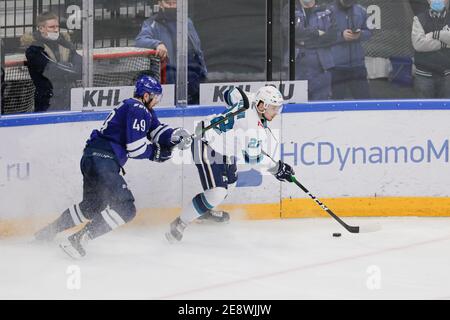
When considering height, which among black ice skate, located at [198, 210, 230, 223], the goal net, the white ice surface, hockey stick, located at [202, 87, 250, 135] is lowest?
the white ice surface

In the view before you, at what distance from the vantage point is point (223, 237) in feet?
19.7

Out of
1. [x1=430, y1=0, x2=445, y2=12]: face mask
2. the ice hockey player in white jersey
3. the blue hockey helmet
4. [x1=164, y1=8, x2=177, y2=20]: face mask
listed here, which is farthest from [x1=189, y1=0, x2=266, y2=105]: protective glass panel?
[x1=430, y1=0, x2=445, y2=12]: face mask

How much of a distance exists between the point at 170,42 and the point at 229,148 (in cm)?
104

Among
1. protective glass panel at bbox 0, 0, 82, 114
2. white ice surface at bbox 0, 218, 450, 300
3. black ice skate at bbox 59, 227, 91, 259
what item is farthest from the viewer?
A: protective glass panel at bbox 0, 0, 82, 114

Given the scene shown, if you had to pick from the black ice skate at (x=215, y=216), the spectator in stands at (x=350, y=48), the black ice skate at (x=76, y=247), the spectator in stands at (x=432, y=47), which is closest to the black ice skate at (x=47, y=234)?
the black ice skate at (x=76, y=247)

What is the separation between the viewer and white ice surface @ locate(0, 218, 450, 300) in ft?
15.1

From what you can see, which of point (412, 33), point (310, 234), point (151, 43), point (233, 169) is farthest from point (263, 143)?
point (412, 33)

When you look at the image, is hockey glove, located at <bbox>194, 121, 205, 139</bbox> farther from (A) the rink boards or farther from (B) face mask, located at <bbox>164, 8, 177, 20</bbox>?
(B) face mask, located at <bbox>164, 8, 177, 20</bbox>

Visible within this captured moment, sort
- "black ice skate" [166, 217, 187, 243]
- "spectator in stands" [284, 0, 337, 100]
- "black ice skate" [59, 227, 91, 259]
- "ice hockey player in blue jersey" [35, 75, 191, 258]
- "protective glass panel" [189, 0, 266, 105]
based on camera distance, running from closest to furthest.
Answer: "black ice skate" [59, 227, 91, 259], "ice hockey player in blue jersey" [35, 75, 191, 258], "black ice skate" [166, 217, 187, 243], "protective glass panel" [189, 0, 266, 105], "spectator in stands" [284, 0, 337, 100]

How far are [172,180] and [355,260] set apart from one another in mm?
1490

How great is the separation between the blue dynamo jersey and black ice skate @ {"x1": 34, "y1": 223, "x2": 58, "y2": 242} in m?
0.49

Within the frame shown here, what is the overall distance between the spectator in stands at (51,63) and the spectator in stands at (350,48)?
5.41ft

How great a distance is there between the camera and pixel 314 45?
22.0 feet

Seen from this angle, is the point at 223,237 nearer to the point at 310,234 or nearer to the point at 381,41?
the point at 310,234
